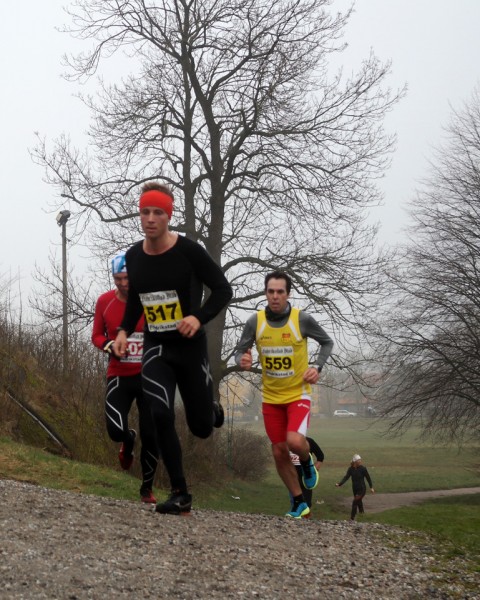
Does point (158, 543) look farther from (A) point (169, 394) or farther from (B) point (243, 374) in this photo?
(B) point (243, 374)

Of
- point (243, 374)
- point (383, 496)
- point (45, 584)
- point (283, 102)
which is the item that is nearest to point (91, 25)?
point (283, 102)

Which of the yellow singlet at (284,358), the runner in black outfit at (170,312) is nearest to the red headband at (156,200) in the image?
the runner in black outfit at (170,312)

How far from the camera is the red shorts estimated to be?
7.59 m

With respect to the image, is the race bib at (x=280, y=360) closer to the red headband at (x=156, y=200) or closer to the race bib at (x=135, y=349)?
the race bib at (x=135, y=349)

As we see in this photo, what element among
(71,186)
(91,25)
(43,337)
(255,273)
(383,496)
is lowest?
(383,496)

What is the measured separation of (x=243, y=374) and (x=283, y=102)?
316 inches

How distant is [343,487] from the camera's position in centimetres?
3275

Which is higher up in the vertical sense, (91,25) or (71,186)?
(91,25)

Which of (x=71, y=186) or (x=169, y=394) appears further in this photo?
(x=71, y=186)

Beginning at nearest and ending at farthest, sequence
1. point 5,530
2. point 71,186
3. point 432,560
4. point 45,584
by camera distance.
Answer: point 45,584, point 5,530, point 432,560, point 71,186

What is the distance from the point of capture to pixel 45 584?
13.3 ft

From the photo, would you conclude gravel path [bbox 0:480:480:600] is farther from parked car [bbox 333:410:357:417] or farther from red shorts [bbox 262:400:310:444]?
parked car [bbox 333:410:357:417]

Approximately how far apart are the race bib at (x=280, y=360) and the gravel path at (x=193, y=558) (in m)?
1.38

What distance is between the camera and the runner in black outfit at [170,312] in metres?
6.18
